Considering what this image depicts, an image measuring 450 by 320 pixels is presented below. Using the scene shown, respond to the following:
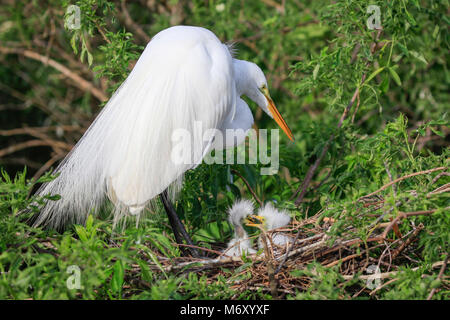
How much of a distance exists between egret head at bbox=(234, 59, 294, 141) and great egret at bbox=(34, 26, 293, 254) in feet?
0.69

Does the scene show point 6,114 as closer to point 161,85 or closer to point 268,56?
point 268,56

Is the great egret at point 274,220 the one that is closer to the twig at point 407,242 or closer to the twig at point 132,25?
the twig at point 407,242

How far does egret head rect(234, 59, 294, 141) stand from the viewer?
Answer: 87.9 inches

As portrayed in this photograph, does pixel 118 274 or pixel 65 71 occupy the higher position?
pixel 65 71

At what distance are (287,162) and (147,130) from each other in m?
0.70

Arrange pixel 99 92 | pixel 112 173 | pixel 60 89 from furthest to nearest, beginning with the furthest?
pixel 60 89 → pixel 99 92 → pixel 112 173

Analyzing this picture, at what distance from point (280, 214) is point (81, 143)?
0.80 m

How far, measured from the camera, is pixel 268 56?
10.2ft

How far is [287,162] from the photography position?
2307 mm

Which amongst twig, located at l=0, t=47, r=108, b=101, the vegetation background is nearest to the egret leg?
the vegetation background

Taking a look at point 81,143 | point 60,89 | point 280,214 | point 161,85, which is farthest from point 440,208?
point 60,89

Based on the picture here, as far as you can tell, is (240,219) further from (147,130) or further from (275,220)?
(147,130)

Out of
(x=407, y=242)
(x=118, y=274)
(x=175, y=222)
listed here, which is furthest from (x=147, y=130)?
(x=407, y=242)

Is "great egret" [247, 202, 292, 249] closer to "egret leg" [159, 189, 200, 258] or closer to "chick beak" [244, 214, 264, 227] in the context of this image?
"chick beak" [244, 214, 264, 227]
